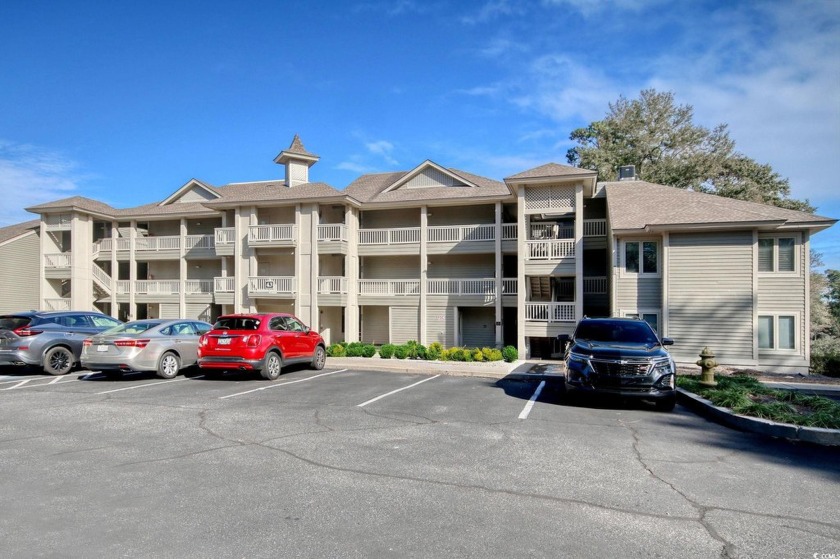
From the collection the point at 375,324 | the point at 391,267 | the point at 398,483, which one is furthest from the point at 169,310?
the point at 398,483

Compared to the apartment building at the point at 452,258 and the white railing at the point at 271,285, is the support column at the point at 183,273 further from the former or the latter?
the white railing at the point at 271,285

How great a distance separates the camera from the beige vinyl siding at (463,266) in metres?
25.7

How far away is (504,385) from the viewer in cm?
1291

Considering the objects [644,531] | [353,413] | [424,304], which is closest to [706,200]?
[424,304]

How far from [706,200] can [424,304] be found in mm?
12788

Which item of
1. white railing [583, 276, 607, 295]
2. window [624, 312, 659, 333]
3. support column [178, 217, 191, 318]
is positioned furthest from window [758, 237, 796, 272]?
support column [178, 217, 191, 318]

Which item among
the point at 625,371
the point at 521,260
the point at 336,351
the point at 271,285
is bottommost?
the point at 336,351

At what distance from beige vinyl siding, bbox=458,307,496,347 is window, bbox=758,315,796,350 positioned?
1095cm

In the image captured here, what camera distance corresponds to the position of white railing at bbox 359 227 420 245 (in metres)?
25.3

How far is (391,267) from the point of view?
88.6ft

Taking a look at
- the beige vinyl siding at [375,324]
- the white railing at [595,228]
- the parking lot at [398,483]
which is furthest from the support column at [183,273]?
the white railing at [595,228]

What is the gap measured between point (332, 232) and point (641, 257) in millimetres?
13943

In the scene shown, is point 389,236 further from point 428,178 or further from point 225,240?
point 225,240

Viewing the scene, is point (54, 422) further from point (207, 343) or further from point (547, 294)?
point (547, 294)
